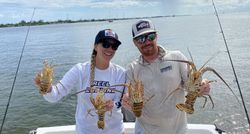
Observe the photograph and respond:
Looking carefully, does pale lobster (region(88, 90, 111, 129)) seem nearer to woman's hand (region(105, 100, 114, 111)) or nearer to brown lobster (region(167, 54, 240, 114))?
woman's hand (region(105, 100, 114, 111))

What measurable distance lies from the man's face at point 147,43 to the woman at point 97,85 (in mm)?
257

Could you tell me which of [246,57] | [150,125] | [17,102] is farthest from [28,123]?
[246,57]

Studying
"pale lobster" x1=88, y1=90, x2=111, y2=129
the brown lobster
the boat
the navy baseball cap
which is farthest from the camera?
the boat

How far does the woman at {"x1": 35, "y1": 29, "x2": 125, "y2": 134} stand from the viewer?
158 inches

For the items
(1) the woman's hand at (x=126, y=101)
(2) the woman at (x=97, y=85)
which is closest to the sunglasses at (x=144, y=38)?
(2) the woman at (x=97, y=85)

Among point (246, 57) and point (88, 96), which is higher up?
point (246, 57)

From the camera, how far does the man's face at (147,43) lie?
4.04 m

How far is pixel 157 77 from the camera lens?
13.5 ft

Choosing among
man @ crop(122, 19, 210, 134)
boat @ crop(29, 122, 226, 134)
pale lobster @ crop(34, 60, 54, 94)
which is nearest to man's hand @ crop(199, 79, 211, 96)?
man @ crop(122, 19, 210, 134)

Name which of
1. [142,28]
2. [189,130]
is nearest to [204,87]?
[142,28]

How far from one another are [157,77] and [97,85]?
29.3 inches

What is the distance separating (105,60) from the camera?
4066mm

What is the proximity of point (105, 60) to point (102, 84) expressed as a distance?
293 millimetres

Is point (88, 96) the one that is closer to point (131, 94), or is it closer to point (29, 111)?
point (131, 94)
